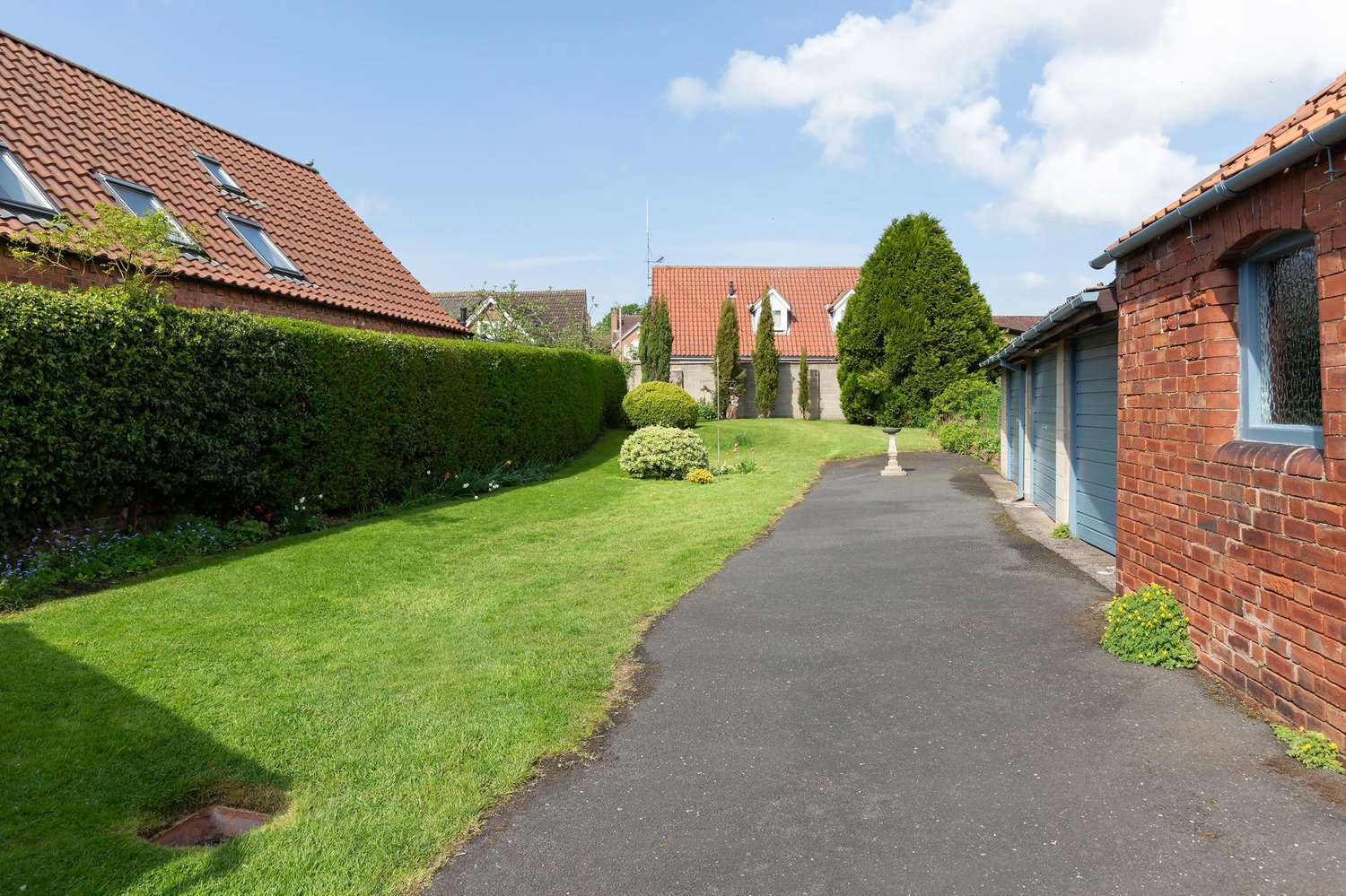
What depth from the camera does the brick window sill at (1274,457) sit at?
4.49 m

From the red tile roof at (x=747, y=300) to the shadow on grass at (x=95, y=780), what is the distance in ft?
116

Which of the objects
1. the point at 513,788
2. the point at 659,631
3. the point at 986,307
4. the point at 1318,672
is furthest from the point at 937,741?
the point at 986,307

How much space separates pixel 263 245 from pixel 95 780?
45.3 feet

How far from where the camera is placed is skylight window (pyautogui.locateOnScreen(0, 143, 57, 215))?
10547 millimetres

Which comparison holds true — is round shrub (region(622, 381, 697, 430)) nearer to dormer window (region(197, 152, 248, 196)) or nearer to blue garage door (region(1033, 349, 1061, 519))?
blue garage door (region(1033, 349, 1061, 519))

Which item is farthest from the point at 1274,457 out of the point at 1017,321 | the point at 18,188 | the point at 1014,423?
the point at 1017,321

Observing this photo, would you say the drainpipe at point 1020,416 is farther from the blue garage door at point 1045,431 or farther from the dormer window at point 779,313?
the dormer window at point 779,313

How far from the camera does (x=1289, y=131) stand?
4480mm

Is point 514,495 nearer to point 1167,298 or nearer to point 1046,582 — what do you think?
point 1046,582

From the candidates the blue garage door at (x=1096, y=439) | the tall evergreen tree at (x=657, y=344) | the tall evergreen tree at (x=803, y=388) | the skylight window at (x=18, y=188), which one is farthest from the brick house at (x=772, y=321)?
the skylight window at (x=18, y=188)

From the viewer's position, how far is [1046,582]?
28.0 ft

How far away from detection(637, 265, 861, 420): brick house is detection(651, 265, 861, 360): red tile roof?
1.7 inches

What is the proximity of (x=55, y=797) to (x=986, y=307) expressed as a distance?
3321cm

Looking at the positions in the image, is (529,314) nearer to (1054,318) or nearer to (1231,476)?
(1054,318)
